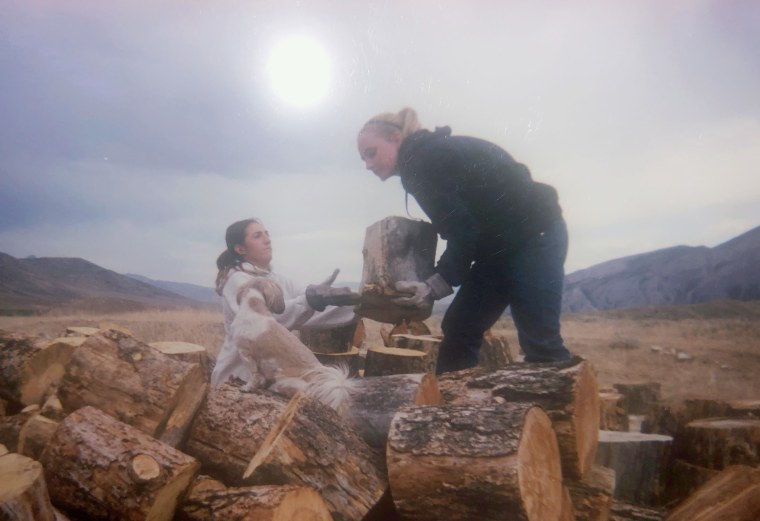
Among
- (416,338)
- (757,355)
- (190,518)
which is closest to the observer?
(190,518)

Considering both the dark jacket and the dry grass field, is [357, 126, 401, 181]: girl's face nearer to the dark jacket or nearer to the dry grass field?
the dark jacket

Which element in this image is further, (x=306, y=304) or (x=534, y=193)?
(x=306, y=304)

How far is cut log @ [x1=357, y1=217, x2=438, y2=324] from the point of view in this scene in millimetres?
2820

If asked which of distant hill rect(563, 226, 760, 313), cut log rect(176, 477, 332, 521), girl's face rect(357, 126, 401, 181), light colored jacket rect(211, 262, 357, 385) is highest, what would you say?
distant hill rect(563, 226, 760, 313)

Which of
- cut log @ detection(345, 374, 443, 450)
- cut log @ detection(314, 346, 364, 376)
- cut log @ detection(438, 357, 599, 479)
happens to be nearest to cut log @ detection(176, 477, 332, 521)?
cut log @ detection(345, 374, 443, 450)

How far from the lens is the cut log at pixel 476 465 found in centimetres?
152

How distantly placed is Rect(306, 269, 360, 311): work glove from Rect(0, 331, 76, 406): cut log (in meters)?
1.51

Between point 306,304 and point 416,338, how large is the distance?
3.91 feet

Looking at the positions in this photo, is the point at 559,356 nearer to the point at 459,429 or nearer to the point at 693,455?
the point at 459,429

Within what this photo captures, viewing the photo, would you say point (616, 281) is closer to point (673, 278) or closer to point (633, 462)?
point (673, 278)

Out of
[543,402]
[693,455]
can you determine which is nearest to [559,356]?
[543,402]

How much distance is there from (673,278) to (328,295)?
40.7 metres

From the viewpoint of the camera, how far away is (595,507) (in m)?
1.93

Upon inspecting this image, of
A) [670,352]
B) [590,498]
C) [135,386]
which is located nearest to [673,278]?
[670,352]
